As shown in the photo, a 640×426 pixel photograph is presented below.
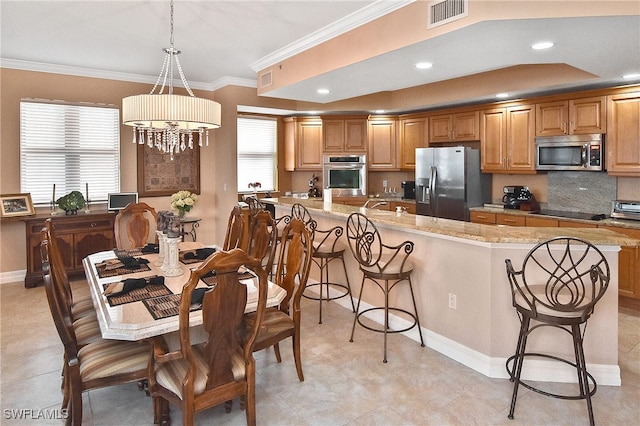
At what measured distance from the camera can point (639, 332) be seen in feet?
11.8

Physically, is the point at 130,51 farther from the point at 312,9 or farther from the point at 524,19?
the point at 524,19

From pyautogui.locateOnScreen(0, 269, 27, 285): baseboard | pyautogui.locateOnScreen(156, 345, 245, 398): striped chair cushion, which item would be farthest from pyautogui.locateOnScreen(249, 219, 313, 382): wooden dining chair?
pyautogui.locateOnScreen(0, 269, 27, 285): baseboard

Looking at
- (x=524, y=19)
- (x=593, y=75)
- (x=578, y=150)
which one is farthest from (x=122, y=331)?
(x=578, y=150)

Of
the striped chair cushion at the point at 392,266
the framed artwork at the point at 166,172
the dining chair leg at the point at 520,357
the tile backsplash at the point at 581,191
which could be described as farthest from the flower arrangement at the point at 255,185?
the dining chair leg at the point at 520,357

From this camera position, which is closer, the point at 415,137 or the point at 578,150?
the point at 578,150

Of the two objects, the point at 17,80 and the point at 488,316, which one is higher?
the point at 17,80

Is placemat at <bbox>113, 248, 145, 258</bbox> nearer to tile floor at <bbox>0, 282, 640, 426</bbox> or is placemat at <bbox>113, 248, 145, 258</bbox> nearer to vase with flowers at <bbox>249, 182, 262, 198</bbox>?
tile floor at <bbox>0, 282, 640, 426</bbox>

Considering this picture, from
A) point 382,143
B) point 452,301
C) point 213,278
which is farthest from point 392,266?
point 382,143

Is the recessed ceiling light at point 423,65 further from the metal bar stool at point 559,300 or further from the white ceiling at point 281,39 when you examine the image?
the metal bar stool at point 559,300

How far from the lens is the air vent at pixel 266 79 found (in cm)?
494

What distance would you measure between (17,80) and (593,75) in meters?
6.53

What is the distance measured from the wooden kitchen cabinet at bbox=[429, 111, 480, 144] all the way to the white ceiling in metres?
1.00

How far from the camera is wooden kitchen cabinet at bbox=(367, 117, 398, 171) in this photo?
6881mm

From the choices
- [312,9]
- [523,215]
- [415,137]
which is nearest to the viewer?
[312,9]
